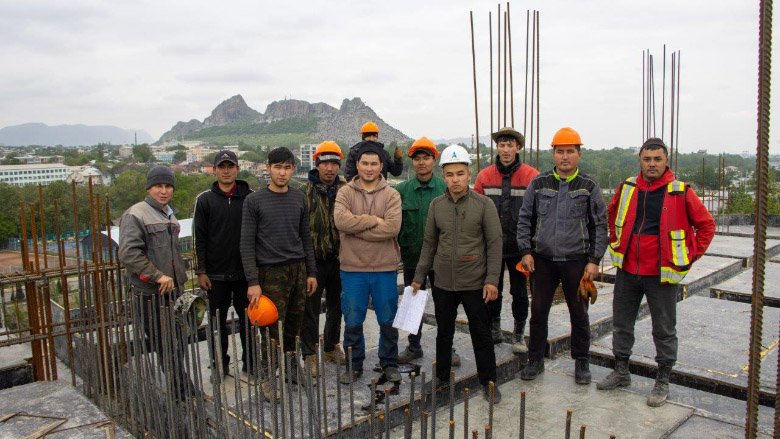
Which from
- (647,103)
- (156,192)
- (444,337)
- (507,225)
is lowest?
(444,337)

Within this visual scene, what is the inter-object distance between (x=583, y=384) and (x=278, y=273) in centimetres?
241

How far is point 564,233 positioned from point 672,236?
683 millimetres

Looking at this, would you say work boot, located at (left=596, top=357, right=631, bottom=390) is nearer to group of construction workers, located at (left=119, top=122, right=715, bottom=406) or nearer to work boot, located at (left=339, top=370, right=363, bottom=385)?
group of construction workers, located at (left=119, top=122, right=715, bottom=406)

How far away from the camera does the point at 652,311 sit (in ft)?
12.6

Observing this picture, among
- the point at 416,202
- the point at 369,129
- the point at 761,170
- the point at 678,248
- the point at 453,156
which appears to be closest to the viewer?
the point at 761,170

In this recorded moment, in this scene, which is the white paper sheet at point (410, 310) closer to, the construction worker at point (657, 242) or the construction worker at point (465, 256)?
the construction worker at point (465, 256)

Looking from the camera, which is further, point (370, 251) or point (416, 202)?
point (416, 202)

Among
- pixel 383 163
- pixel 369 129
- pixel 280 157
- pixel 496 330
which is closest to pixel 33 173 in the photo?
pixel 369 129

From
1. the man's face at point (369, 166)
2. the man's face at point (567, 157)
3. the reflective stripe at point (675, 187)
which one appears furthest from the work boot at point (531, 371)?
the man's face at point (369, 166)

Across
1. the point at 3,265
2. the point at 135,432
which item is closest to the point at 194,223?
the point at 135,432

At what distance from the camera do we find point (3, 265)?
35.1m

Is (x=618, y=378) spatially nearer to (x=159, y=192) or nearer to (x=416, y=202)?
(x=416, y=202)

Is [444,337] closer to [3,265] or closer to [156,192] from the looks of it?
[156,192]

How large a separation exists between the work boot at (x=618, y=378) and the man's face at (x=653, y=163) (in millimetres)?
1382
